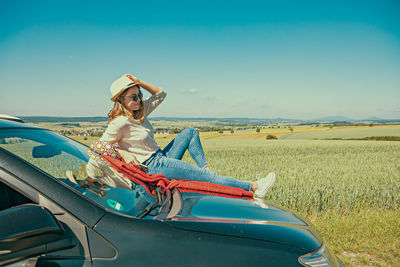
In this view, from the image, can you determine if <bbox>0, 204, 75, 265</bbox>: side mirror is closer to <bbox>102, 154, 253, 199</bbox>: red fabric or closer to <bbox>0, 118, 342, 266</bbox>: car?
<bbox>0, 118, 342, 266</bbox>: car

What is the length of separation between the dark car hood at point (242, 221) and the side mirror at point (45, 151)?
997 mm

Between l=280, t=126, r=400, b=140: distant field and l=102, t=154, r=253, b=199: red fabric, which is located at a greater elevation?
l=102, t=154, r=253, b=199: red fabric

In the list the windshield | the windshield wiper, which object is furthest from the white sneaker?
the windshield

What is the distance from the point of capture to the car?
1097mm

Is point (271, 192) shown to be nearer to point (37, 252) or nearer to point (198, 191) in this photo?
point (198, 191)

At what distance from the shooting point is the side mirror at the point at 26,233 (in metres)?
1.02

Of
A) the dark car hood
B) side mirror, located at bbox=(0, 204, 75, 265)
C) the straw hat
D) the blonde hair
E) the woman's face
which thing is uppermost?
the straw hat

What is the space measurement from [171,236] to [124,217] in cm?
26

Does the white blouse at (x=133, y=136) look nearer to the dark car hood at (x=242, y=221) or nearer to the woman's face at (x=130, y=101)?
the woman's face at (x=130, y=101)

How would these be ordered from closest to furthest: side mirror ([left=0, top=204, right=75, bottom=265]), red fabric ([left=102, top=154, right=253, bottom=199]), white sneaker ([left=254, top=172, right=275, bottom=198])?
1. side mirror ([left=0, top=204, right=75, bottom=265])
2. red fabric ([left=102, top=154, right=253, bottom=199])
3. white sneaker ([left=254, top=172, right=275, bottom=198])

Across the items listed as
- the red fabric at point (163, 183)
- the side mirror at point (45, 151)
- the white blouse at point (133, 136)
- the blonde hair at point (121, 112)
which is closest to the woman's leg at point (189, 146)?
the white blouse at point (133, 136)

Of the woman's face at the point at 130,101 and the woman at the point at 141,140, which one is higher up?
the woman's face at the point at 130,101

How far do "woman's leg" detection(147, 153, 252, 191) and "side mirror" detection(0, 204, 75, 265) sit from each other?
1.84m

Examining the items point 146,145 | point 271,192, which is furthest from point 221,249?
point 271,192
